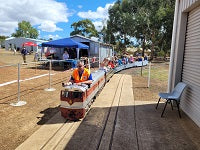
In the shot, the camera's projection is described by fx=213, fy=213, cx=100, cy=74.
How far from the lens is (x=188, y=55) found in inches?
292

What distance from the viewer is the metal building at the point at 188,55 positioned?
253 inches

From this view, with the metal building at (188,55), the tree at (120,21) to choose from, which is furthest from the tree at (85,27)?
the metal building at (188,55)

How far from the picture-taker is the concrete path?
456 centimetres

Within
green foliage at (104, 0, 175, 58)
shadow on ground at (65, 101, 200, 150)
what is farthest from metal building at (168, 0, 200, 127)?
green foliage at (104, 0, 175, 58)

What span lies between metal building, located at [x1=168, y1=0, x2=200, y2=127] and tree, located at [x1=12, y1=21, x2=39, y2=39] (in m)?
112

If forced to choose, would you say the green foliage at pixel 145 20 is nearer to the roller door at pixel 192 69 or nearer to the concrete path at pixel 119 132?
the roller door at pixel 192 69

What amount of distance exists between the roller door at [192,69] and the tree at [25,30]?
112 m

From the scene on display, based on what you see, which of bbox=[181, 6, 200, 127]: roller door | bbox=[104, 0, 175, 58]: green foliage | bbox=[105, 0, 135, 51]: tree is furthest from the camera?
bbox=[105, 0, 135, 51]: tree

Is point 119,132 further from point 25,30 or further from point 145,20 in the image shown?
point 25,30

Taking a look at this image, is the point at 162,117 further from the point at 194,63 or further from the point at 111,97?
the point at 111,97

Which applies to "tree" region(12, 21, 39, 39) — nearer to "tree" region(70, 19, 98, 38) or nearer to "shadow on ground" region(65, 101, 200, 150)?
"tree" region(70, 19, 98, 38)

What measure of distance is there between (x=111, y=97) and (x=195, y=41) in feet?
12.9

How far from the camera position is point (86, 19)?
83.1 m

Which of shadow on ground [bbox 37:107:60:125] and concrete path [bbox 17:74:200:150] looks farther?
shadow on ground [bbox 37:107:60:125]
